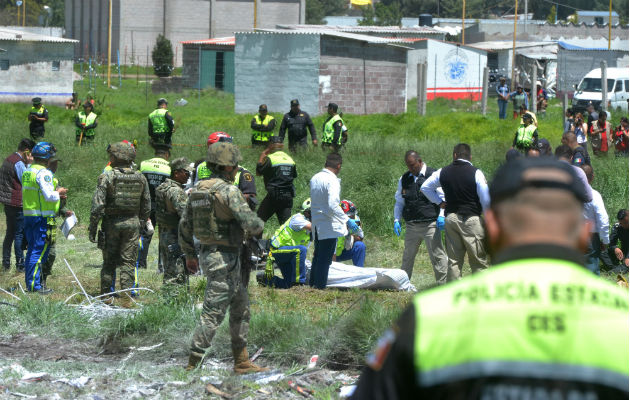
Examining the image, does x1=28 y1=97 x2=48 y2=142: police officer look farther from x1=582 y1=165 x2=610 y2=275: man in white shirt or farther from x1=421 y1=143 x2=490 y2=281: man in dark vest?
x1=582 y1=165 x2=610 y2=275: man in white shirt

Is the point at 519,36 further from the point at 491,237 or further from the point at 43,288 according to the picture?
the point at 491,237

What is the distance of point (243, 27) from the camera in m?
62.7

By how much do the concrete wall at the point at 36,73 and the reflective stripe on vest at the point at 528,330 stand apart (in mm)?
34704

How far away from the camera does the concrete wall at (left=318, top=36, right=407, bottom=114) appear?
2761 cm

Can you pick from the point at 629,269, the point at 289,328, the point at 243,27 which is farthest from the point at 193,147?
the point at 243,27

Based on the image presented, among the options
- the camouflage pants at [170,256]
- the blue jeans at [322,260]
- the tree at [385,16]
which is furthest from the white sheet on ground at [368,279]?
the tree at [385,16]

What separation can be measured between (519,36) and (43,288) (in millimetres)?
54716

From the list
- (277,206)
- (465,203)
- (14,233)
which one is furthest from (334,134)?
(465,203)

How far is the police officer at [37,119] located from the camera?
1981 cm

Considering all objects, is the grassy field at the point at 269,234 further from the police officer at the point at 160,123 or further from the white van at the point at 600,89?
the white van at the point at 600,89

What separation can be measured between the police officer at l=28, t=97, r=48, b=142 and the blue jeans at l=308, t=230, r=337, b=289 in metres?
11.7

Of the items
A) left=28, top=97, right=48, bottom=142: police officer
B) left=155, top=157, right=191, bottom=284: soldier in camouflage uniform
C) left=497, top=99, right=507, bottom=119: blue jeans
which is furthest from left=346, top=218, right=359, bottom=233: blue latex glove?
left=497, top=99, right=507, bottom=119: blue jeans

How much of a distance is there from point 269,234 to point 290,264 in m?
3.20

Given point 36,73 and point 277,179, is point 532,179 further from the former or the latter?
point 36,73
